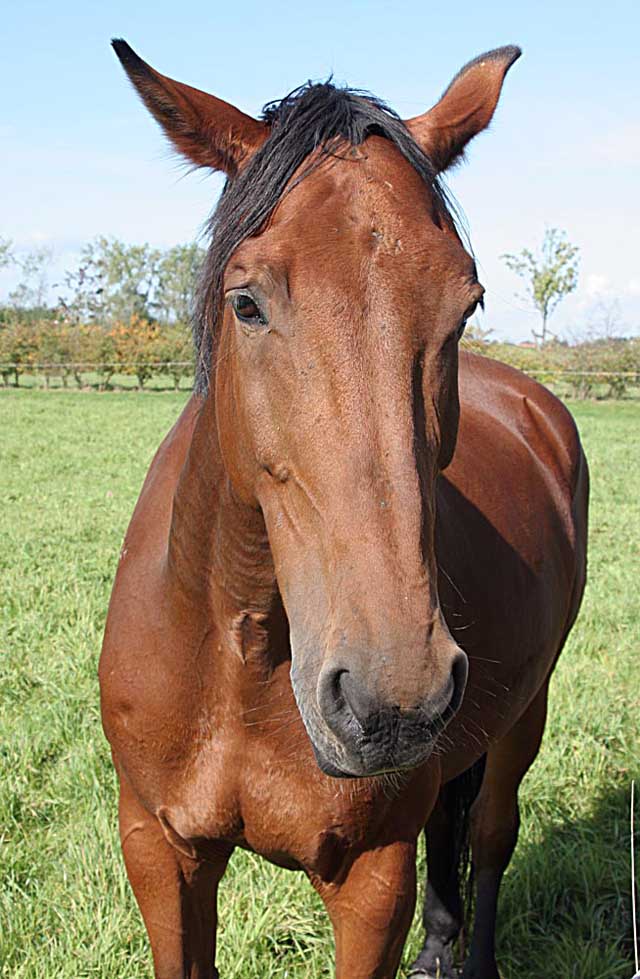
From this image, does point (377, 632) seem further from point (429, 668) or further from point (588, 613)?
point (588, 613)

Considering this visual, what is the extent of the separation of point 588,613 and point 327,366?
5.84 m

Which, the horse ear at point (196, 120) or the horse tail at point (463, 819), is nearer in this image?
the horse ear at point (196, 120)

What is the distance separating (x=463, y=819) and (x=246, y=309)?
8.10 feet

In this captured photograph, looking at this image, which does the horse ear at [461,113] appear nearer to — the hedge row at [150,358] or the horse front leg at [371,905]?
the horse front leg at [371,905]

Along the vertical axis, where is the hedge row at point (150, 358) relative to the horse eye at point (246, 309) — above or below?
below

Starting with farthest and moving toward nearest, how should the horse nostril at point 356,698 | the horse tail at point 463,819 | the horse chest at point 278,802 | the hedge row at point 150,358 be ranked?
1. the hedge row at point 150,358
2. the horse tail at point 463,819
3. the horse chest at point 278,802
4. the horse nostril at point 356,698

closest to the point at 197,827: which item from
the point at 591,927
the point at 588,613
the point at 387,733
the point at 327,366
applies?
the point at 387,733

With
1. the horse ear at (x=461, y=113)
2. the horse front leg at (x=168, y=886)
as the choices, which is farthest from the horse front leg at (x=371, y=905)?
the horse ear at (x=461, y=113)

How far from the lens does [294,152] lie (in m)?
1.76

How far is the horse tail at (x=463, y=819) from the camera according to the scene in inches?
137

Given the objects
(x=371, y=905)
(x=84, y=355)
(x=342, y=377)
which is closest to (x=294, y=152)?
(x=342, y=377)

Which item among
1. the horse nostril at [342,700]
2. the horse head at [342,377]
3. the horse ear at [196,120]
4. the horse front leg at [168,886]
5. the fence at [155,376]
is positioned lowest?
the fence at [155,376]

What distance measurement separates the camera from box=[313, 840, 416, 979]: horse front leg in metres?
2.17

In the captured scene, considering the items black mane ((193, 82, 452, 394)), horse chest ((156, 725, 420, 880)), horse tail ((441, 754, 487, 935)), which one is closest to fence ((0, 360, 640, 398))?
horse tail ((441, 754, 487, 935))
